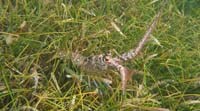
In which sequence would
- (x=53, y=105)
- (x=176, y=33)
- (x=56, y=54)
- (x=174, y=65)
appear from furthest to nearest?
(x=176, y=33)
(x=174, y=65)
(x=56, y=54)
(x=53, y=105)

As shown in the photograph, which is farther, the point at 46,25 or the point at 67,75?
the point at 46,25

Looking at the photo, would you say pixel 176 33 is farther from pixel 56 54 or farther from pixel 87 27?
pixel 56 54

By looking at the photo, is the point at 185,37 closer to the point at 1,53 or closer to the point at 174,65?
the point at 174,65

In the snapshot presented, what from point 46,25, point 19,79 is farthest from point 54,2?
point 19,79

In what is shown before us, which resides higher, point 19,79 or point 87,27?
point 87,27

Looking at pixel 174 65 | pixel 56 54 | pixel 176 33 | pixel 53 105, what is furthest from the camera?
pixel 176 33

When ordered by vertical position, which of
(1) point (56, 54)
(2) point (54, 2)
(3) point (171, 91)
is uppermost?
(2) point (54, 2)
